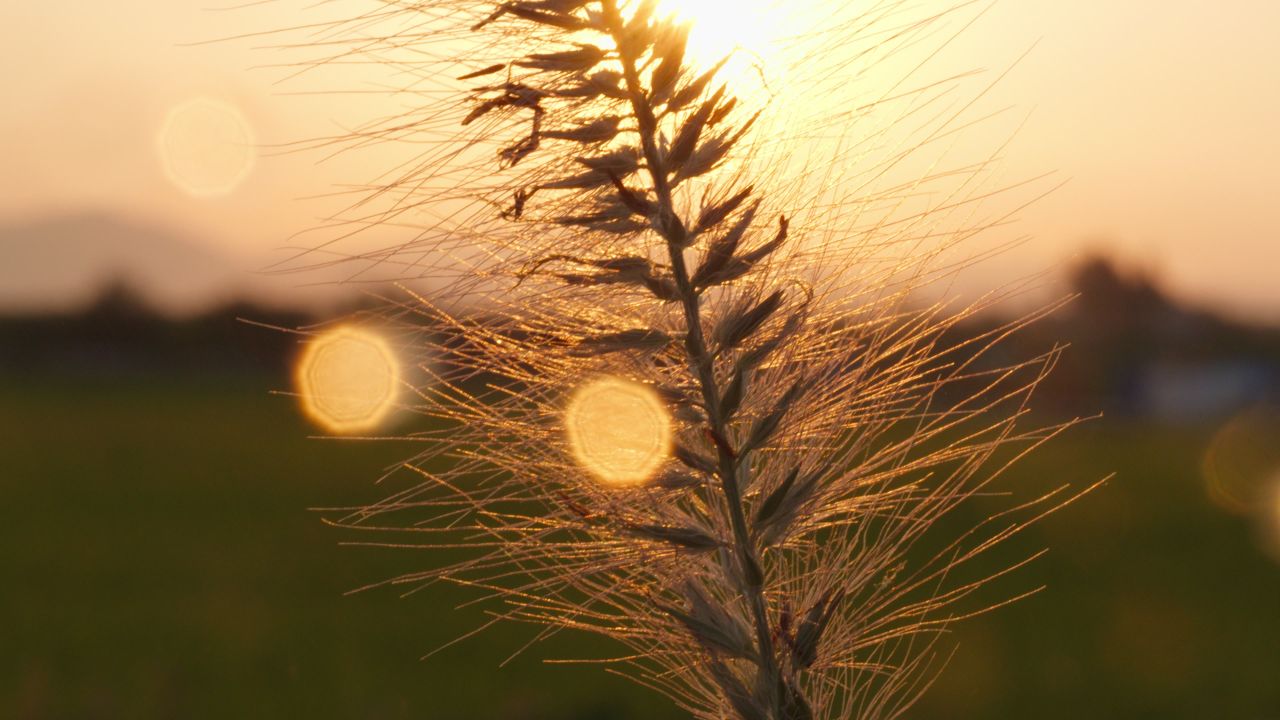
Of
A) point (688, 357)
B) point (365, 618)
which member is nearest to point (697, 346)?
point (688, 357)

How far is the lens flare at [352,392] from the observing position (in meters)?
2.15

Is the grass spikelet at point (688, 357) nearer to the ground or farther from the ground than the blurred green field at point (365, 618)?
farther from the ground

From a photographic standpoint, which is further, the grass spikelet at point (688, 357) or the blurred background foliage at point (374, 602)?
the blurred background foliage at point (374, 602)

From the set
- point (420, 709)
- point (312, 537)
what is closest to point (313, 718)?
point (420, 709)

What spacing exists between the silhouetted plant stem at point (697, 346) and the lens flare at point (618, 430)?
11 centimetres

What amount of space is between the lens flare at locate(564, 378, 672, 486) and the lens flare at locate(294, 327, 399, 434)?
1.27 ft

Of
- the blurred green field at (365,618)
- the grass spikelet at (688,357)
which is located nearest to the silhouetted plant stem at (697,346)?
the grass spikelet at (688,357)

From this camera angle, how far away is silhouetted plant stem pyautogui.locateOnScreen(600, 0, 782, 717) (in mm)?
2070

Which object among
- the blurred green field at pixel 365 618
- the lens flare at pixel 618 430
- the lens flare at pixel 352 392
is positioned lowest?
the blurred green field at pixel 365 618

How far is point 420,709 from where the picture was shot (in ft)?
37.6

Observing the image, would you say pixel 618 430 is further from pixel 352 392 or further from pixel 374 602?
pixel 374 602

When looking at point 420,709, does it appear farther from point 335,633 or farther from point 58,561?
point 58,561

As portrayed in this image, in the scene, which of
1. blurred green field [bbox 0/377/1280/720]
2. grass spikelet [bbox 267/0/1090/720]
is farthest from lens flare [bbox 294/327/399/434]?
blurred green field [bbox 0/377/1280/720]

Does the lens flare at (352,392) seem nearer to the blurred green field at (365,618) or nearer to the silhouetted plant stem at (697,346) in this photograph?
the silhouetted plant stem at (697,346)
